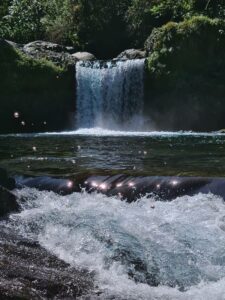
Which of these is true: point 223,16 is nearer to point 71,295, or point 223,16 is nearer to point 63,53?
point 63,53

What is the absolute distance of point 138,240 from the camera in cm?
780

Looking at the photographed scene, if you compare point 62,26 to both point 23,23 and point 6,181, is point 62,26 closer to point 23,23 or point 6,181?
point 23,23

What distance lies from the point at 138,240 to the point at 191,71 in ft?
68.9

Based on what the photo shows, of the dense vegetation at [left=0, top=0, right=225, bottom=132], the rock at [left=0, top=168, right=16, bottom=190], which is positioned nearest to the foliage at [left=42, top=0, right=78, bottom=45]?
the dense vegetation at [left=0, top=0, right=225, bottom=132]

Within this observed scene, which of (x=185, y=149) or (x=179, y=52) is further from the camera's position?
(x=179, y=52)

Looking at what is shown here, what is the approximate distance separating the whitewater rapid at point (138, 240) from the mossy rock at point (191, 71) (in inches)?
712

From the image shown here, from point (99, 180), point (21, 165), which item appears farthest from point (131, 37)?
point (99, 180)

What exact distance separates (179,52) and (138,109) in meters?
3.58

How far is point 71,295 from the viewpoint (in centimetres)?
581

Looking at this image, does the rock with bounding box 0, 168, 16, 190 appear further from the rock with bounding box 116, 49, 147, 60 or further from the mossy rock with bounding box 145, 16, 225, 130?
the rock with bounding box 116, 49, 147, 60

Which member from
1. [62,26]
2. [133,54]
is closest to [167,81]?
[133,54]

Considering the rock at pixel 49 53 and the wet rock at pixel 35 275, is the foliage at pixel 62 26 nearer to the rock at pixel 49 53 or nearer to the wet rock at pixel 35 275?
the rock at pixel 49 53

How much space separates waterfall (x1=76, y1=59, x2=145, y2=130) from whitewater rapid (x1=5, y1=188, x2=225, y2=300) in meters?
18.1

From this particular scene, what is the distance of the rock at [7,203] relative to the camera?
30.1 ft
